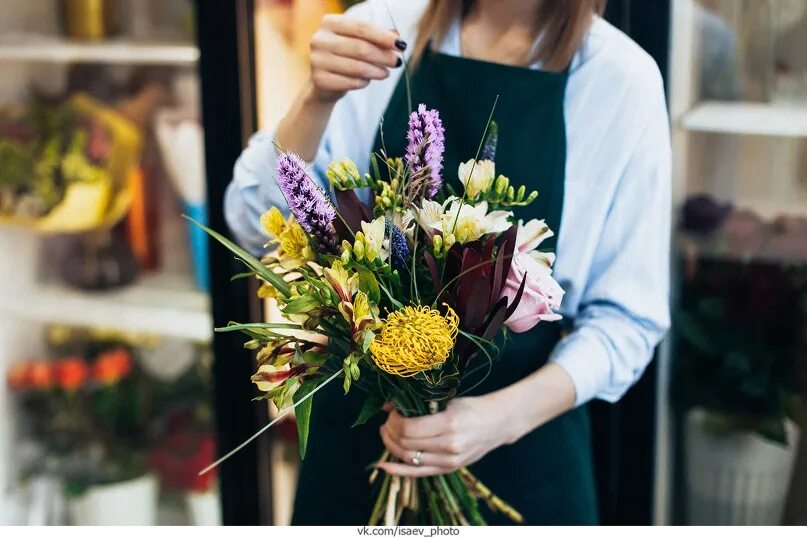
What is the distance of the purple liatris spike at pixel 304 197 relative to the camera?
3.00ft

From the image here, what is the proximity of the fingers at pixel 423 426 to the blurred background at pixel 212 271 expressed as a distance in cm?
46

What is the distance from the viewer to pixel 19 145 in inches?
68.6

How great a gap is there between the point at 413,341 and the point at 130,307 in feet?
3.49

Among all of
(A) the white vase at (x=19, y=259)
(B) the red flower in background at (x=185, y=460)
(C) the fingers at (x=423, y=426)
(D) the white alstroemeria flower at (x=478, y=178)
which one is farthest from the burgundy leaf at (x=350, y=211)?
(A) the white vase at (x=19, y=259)

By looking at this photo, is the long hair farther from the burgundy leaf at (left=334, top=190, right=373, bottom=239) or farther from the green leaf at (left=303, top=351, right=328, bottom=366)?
the green leaf at (left=303, top=351, right=328, bottom=366)

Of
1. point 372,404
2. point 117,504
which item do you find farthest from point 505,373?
point 117,504

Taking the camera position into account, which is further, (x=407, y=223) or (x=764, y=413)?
(x=764, y=413)

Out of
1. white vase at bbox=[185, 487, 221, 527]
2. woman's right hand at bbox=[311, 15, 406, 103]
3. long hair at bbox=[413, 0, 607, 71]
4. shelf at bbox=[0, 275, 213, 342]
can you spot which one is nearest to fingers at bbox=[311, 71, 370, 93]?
woman's right hand at bbox=[311, 15, 406, 103]

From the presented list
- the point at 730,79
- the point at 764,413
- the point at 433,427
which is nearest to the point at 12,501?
the point at 433,427

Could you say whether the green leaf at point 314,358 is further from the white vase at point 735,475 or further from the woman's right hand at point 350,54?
the white vase at point 735,475

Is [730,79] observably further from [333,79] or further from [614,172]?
[333,79]

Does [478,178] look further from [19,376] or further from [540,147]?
[19,376]

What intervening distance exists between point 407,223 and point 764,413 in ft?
2.53
